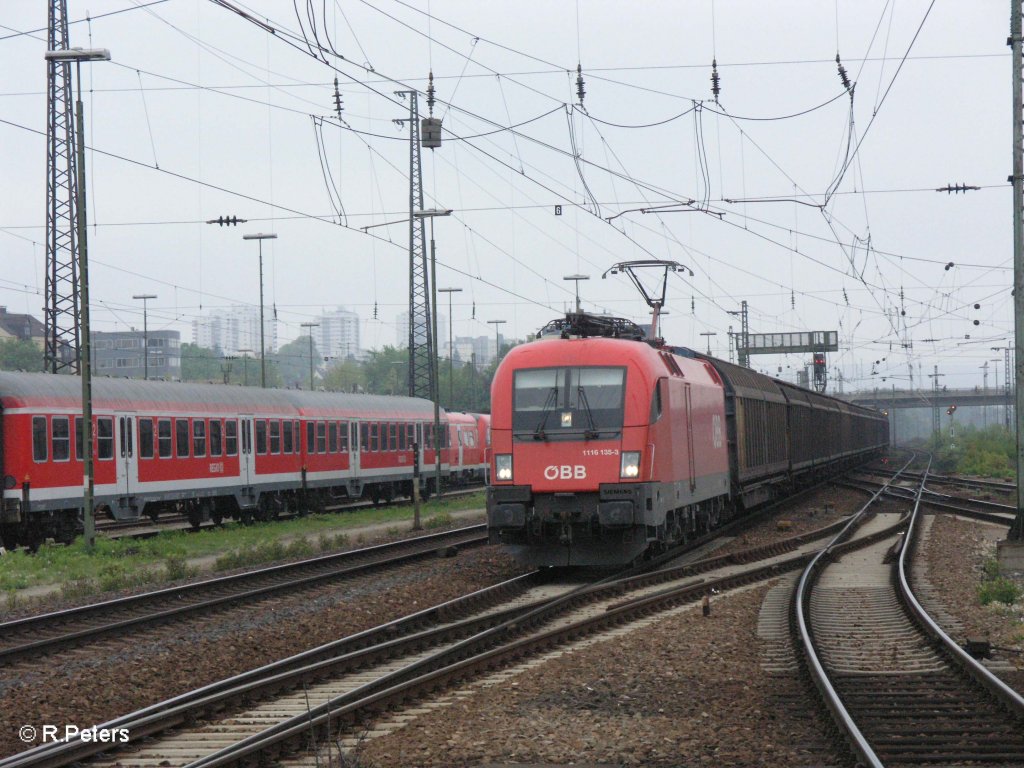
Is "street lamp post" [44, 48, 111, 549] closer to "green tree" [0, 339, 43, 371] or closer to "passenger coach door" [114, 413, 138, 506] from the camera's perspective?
"passenger coach door" [114, 413, 138, 506]

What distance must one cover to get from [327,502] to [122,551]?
15074 mm

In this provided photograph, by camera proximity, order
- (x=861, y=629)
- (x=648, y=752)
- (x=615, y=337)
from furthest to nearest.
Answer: (x=615, y=337)
(x=861, y=629)
(x=648, y=752)

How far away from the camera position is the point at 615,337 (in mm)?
19531

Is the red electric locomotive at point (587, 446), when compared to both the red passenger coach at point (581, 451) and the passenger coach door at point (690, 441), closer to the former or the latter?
the red passenger coach at point (581, 451)

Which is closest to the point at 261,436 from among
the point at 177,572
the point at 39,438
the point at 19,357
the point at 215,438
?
the point at 215,438

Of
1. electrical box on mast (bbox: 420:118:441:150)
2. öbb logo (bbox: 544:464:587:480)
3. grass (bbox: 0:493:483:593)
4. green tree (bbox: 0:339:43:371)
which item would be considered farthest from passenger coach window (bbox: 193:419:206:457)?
green tree (bbox: 0:339:43:371)

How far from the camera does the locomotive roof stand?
24281 millimetres

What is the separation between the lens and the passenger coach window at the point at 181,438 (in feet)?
96.0

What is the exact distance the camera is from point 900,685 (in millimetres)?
10617

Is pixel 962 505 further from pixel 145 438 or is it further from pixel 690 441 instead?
pixel 145 438

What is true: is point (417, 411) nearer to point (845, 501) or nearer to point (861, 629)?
point (845, 501)

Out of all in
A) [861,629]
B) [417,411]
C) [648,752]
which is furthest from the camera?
[417,411]

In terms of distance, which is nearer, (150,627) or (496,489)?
(150,627)

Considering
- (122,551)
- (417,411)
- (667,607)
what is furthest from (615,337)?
(417,411)
